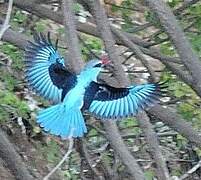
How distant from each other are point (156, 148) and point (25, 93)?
1871mm

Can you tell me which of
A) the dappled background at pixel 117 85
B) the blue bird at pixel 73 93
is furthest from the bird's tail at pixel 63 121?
the dappled background at pixel 117 85

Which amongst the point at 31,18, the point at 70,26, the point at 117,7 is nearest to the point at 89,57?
the point at 117,7

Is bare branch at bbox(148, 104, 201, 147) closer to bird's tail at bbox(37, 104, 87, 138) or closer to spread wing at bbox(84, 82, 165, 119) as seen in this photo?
spread wing at bbox(84, 82, 165, 119)

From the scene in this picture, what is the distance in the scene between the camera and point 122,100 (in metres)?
1.87

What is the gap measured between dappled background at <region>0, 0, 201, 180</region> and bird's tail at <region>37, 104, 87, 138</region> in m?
0.11

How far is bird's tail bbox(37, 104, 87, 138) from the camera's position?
1.73 meters

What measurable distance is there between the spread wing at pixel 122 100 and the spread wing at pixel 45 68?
10 cm

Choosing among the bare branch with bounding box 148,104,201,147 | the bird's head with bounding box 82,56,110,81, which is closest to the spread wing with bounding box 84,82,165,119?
the bird's head with bounding box 82,56,110,81

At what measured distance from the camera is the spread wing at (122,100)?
183 centimetres

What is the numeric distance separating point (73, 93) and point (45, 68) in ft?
0.57

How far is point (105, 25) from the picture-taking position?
2041mm

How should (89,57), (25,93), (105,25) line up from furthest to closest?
(25,93)
(89,57)
(105,25)

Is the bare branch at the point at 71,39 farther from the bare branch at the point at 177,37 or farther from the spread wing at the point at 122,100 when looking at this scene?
the bare branch at the point at 177,37

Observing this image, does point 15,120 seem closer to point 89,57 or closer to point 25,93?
point 25,93
